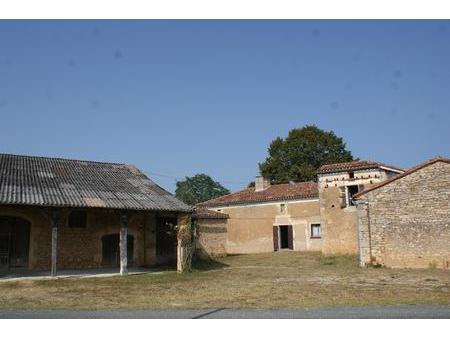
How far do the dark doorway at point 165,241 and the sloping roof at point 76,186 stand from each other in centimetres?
141

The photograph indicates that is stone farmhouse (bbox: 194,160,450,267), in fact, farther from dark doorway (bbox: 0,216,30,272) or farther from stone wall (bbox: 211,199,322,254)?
dark doorway (bbox: 0,216,30,272)

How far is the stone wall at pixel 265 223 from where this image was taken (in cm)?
3053

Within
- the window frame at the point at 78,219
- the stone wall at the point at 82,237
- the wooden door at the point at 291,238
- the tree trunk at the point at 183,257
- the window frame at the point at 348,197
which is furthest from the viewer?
the wooden door at the point at 291,238

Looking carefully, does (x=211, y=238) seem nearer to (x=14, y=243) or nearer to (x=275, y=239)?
A: (x=275, y=239)

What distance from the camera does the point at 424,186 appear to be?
17.9m

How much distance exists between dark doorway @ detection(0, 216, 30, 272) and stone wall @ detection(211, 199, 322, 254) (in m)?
15.6

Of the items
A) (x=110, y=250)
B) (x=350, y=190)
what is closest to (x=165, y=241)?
(x=110, y=250)

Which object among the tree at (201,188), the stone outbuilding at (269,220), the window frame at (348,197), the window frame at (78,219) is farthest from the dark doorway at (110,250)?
the tree at (201,188)

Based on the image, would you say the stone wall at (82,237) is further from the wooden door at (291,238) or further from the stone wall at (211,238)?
the wooden door at (291,238)

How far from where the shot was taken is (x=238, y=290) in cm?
1246

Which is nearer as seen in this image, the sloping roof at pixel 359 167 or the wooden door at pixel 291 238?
the sloping roof at pixel 359 167

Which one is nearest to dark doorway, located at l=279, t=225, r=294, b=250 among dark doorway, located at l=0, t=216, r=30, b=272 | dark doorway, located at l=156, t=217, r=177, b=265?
dark doorway, located at l=156, t=217, r=177, b=265

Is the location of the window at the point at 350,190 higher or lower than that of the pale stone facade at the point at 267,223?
higher

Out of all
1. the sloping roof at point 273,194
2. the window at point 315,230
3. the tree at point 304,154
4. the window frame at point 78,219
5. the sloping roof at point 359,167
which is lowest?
the window at point 315,230
